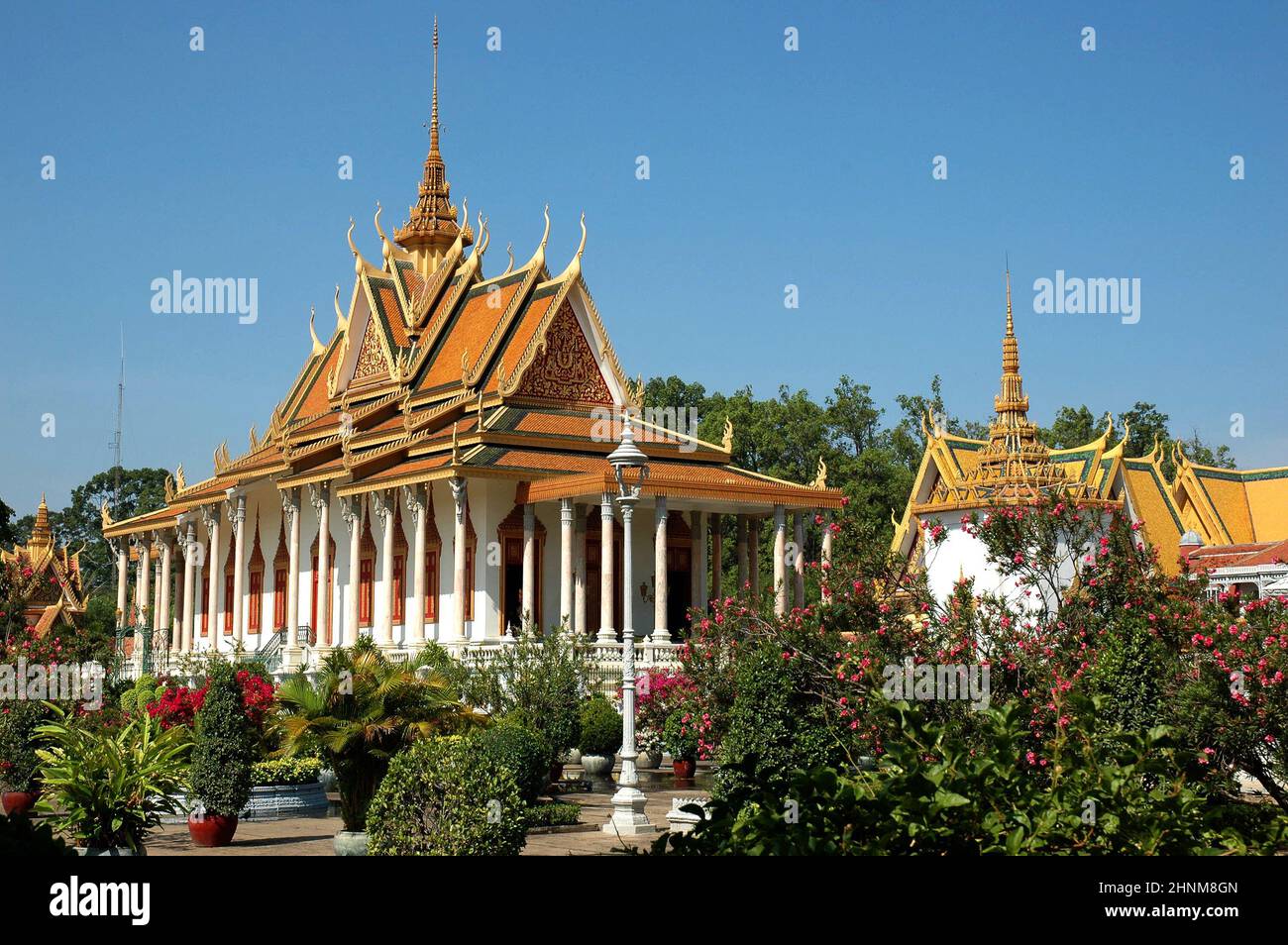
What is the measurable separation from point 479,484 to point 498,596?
2.55 m

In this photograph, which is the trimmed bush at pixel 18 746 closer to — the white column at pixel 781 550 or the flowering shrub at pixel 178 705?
the flowering shrub at pixel 178 705

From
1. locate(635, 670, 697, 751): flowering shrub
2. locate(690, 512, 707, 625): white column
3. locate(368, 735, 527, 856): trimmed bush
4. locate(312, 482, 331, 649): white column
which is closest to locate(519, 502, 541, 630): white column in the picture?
locate(690, 512, 707, 625): white column

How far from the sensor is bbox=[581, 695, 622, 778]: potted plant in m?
23.1

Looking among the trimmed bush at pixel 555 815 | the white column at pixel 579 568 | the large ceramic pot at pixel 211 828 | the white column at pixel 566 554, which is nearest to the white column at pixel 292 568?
the white column at pixel 579 568

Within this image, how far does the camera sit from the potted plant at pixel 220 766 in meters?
15.8

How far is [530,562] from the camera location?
106ft

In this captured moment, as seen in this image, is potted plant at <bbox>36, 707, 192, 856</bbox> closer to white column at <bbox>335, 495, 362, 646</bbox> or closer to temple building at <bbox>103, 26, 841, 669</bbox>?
temple building at <bbox>103, 26, 841, 669</bbox>

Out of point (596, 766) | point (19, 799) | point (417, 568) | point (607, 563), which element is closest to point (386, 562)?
point (417, 568)

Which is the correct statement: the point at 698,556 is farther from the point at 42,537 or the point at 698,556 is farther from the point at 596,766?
the point at 42,537

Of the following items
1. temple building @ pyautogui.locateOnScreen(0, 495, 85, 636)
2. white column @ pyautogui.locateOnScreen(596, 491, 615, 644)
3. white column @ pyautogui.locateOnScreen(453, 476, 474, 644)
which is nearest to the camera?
white column @ pyautogui.locateOnScreen(596, 491, 615, 644)

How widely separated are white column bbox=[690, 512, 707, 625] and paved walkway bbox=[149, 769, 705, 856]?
15.3 metres

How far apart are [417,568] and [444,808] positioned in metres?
21.8

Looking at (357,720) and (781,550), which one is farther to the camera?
→ (781,550)
